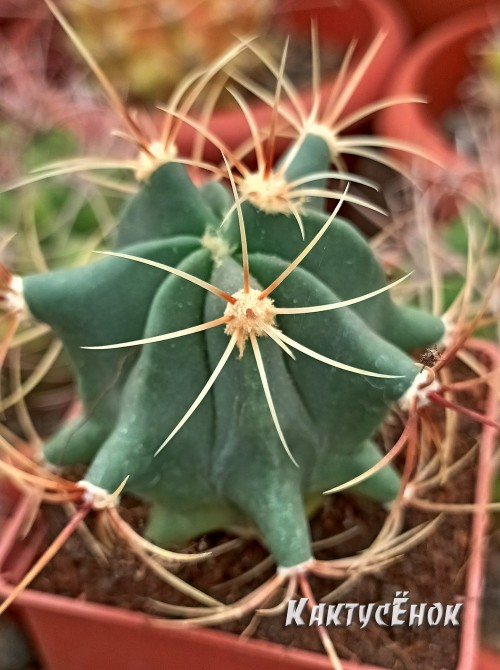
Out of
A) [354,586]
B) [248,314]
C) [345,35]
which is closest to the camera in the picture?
[248,314]

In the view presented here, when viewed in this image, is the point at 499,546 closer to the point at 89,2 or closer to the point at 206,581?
the point at 206,581

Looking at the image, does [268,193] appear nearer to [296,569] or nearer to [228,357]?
[228,357]

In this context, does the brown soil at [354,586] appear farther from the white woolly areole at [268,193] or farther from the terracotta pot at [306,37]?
the terracotta pot at [306,37]

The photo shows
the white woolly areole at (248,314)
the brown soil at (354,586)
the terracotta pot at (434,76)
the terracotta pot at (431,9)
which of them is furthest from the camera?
the terracotta pot at (431,9)

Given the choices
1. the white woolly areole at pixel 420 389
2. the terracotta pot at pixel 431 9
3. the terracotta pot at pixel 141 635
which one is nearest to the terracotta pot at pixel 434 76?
the terracotta pot at pixel 431 9

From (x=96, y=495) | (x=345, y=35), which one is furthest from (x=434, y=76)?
(x=96, y=495)

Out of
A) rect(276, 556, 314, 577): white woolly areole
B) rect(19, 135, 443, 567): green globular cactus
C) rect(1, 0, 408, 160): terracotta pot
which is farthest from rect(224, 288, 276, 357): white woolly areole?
rect(1, 0, 408, 160): terracotta pot

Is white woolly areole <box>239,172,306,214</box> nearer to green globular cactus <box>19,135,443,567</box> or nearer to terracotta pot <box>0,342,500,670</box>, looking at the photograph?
green globular cactus <box>19,135,443,567</box>
